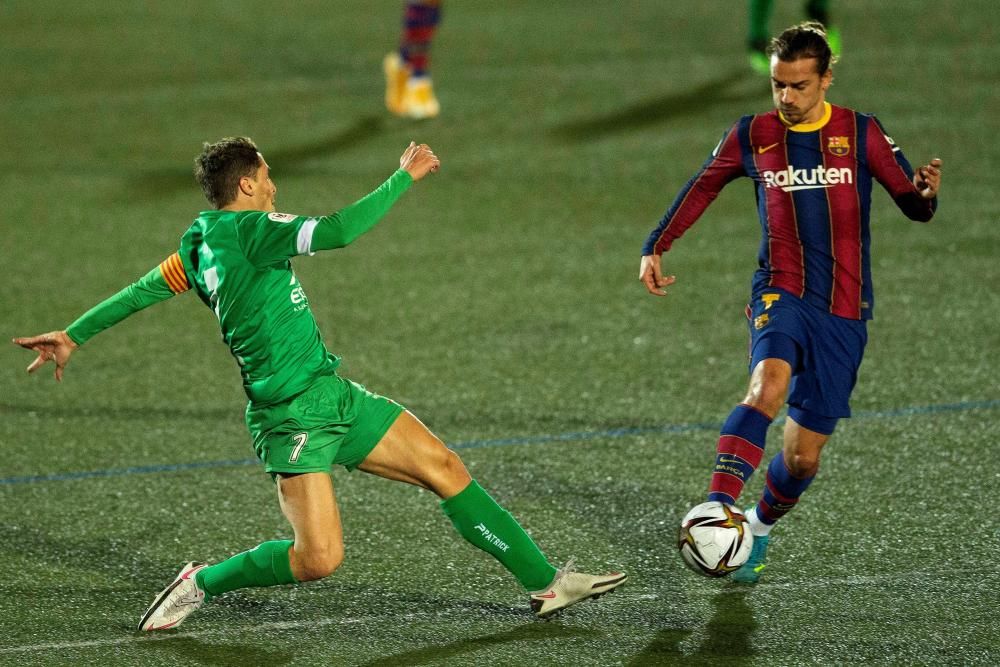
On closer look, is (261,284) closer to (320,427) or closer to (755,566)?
(320,427)

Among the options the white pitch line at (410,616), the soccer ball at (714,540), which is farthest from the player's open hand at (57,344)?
the soccer ball at (714,540)

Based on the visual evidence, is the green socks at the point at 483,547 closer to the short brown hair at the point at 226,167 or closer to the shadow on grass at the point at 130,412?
the short brown hair at the point at 226,167

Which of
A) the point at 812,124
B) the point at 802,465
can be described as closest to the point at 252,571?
the point at 802,465

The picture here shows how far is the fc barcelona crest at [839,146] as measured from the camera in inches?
191

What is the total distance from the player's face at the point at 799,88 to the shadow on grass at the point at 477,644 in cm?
181

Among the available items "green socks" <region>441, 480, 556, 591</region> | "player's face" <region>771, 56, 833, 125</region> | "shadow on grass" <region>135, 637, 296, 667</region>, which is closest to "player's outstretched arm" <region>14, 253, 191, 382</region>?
"shadow on grass" <region>135, 637, 296, 667</region>

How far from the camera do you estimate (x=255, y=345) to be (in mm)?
4504

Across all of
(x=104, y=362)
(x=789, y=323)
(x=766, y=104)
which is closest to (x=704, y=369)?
(x=789, y=323)

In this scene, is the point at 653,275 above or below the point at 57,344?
above

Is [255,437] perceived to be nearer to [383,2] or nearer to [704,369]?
[704,369]

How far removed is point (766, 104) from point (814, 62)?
708 centimetres

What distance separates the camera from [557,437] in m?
6.48

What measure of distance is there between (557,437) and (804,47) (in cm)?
234

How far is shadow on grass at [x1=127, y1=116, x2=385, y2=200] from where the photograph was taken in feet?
34.4
